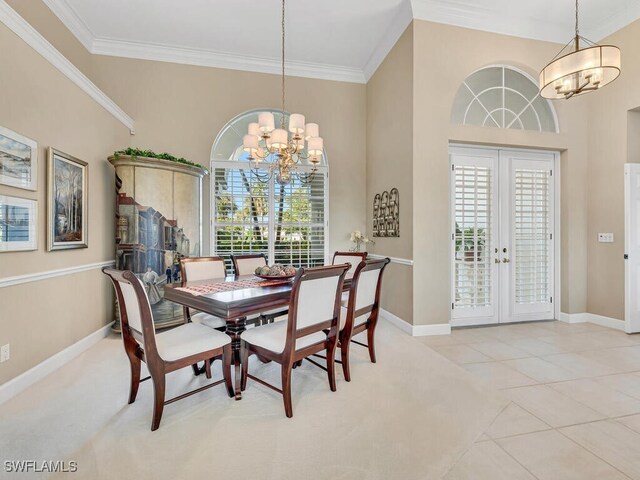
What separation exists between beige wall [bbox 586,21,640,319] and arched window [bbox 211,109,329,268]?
3724 mm

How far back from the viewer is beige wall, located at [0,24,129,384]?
7.88ft

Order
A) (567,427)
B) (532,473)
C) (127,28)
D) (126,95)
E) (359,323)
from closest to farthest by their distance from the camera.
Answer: (532,473)
(567,427)
(359,323)
(127,28)
(126,95)

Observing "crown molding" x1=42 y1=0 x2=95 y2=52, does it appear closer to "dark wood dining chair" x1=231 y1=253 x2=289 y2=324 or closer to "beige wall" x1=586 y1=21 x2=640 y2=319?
"dark wood dining chair" x1=231 y1=253 x2=289 y2=324

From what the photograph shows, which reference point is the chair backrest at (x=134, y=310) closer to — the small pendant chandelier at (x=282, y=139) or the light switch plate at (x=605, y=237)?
the small pendant chandelier at (x=282, y=139)

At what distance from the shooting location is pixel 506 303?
14.0 ft

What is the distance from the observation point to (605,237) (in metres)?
4.13

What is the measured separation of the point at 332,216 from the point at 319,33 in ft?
8.54

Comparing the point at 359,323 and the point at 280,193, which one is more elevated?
the point at 280,193

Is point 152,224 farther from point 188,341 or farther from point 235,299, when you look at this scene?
point 235,299

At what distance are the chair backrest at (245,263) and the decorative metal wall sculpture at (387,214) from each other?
1.82m

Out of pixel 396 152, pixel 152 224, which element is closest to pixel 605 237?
pixel 396 152

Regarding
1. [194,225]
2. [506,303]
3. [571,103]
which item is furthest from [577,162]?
[194,225]

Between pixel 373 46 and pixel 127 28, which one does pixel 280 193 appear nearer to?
pixel 373 46

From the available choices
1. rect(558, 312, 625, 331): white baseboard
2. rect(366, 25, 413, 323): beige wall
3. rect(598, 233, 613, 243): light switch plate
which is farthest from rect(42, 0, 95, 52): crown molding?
rect(558, 312, 625, 331): white baseboard
